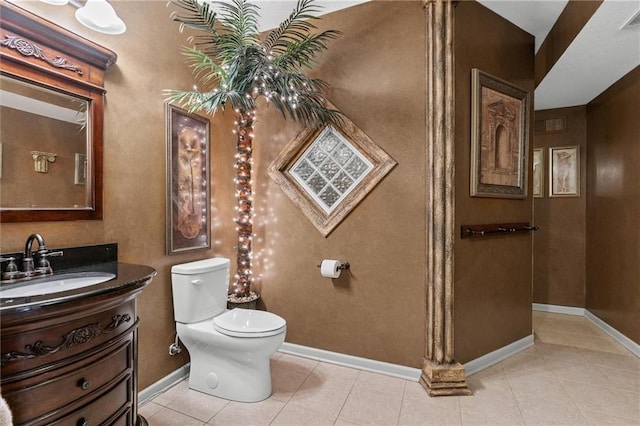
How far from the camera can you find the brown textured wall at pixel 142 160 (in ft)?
5.69

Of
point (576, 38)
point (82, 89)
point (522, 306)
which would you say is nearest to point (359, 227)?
point (522, 306)

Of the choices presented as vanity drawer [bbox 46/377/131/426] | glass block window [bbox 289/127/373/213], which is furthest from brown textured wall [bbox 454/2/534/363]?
vanity drawer [bbox 46/377/131/426]

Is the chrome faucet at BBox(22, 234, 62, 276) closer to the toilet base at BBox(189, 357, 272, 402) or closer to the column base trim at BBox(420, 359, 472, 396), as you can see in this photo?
the toilet base at BBox(189, 357, 272, 402)

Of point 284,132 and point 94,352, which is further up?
point 284,132

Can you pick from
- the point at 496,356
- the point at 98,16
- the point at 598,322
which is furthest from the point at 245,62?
the point at 598,322

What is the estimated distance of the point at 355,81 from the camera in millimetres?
2336

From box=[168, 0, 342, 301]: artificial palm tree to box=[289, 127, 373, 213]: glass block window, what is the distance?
18 centimetres

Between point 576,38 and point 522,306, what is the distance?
6.91 feet

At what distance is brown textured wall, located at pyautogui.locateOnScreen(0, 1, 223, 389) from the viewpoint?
5.69ft

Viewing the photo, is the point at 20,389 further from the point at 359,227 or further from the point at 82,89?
the point at 359,227

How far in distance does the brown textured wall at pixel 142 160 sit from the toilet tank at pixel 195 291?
102 mm

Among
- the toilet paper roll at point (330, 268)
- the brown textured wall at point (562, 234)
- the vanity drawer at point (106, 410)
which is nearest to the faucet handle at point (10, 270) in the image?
the vanity drawer at point (106, 410)

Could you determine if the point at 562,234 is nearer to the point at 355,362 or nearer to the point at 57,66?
the point at 355,362

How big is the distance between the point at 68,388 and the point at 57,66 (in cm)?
145
